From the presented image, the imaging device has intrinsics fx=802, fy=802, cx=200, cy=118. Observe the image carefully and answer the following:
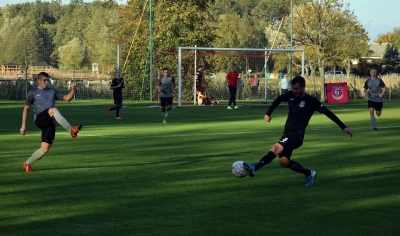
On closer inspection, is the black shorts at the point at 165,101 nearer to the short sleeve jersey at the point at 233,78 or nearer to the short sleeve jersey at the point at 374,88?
the short sleeve jersey at the point at 374,88

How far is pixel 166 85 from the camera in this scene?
28.6 metres

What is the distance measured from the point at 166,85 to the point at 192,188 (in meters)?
16.7

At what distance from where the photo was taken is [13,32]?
51.4 m

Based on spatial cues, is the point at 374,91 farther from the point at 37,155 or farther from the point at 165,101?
the point at 37,155

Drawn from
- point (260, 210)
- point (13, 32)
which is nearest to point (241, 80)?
point (13, 32)

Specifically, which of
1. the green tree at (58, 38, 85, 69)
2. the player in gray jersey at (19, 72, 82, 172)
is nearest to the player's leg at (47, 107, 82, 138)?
the player in gray jersey at (19, 72, 82, 172)

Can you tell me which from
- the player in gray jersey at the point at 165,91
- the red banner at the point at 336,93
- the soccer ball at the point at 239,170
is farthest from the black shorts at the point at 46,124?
the red banner at the point at 336,93

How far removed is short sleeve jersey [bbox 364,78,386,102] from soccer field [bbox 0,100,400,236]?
2278 millimetres

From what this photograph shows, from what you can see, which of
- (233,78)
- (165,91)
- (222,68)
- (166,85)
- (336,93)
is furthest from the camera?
(222,68)

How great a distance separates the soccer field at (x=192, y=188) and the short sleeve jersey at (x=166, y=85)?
6.37m

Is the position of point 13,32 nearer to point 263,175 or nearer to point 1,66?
point 1,66

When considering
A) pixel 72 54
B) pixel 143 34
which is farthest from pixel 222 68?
pixel 72 54

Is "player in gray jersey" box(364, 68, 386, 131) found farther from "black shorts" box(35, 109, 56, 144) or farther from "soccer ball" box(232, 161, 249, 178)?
"soccer ball" box(232, 161, 249, 178)

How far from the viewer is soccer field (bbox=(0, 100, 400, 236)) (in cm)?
907
